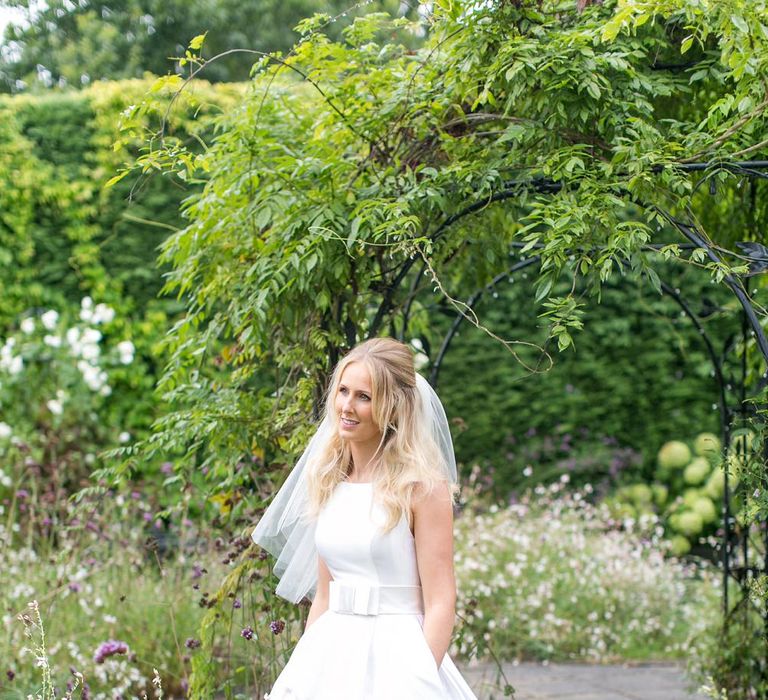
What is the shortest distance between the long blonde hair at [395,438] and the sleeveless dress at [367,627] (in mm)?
54

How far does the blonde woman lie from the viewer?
235 cm

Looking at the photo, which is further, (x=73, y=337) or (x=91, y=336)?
(x=73, y=337)

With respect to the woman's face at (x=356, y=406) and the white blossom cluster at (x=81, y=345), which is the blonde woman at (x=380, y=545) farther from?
the white blossom cluster at (x=81, y=345)

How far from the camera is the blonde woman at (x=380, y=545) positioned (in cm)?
235

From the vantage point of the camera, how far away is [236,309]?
313cm

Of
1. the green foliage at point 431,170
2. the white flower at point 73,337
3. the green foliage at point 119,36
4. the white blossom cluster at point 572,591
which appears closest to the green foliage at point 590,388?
the white blossom cluster at point 572,591

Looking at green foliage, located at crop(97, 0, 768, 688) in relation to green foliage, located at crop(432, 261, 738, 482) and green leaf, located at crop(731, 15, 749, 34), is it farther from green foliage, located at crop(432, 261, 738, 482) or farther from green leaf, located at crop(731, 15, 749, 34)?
green foliage, located at crop(432, 261, 738, 482)

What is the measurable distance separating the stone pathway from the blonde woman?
6.97 feet

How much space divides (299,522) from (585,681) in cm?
284

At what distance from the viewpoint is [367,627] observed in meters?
2.42

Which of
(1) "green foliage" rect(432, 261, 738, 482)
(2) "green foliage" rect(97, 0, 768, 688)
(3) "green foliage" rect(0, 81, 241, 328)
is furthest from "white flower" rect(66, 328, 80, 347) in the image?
(2) "green foliage" rect(97, 0, 768, 688)

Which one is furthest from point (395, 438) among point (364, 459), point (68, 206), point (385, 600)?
point (68, 206)

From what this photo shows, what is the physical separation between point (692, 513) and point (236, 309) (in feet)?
17.1

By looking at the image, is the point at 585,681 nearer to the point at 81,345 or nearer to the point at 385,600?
the point at 385,600
